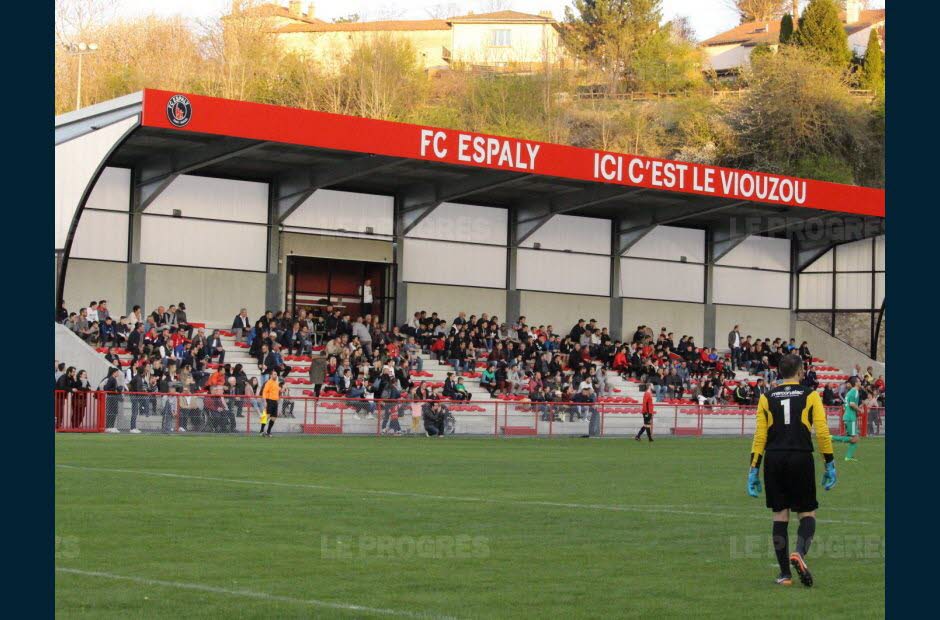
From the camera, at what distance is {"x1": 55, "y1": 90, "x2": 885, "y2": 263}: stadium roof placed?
1371 inches

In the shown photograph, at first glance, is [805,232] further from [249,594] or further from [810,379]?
[249,594]

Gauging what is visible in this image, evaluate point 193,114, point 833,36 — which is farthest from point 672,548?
point 833,36

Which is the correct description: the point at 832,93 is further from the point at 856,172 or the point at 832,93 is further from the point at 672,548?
the point at 672,548

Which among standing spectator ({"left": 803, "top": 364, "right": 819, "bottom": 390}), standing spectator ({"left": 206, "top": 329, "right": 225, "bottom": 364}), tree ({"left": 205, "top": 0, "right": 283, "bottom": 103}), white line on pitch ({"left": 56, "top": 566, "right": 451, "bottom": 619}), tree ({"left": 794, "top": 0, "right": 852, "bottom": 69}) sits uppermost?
tree ({"left": 794, "top": 0, "right": 852, "bottom": 69})

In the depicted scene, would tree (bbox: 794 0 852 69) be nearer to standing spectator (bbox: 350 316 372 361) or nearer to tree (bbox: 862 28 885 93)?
tree (bbox: 862 28 885 93)

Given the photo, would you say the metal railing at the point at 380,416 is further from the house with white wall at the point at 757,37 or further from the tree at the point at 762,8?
the tree at the point at 762,8

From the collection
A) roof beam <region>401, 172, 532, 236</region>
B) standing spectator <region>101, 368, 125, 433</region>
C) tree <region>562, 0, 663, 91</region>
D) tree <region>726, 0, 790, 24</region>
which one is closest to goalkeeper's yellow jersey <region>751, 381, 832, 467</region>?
standing spectator <region>101, 368, 125, 433</region>

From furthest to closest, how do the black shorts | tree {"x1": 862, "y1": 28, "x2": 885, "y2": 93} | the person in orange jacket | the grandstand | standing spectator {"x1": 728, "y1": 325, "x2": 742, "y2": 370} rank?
1. tree {"x1": 862, "y1": 28, "x2": 885, "y2": 93}
2. standing spectator {"x1": 728, "y1": 325, "x2": 742, "y2": 370}
3. the grandstand
4. the person in orange jacket
5. the black shorts

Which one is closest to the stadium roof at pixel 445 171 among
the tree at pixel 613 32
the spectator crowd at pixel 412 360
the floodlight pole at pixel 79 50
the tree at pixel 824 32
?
the spectator crowd at pixel 412 360

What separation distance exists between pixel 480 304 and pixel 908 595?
40704 mm

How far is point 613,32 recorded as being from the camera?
3807 inches

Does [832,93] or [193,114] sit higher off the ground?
[832,93]

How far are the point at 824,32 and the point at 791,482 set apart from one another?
8028cm

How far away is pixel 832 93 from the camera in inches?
2926
